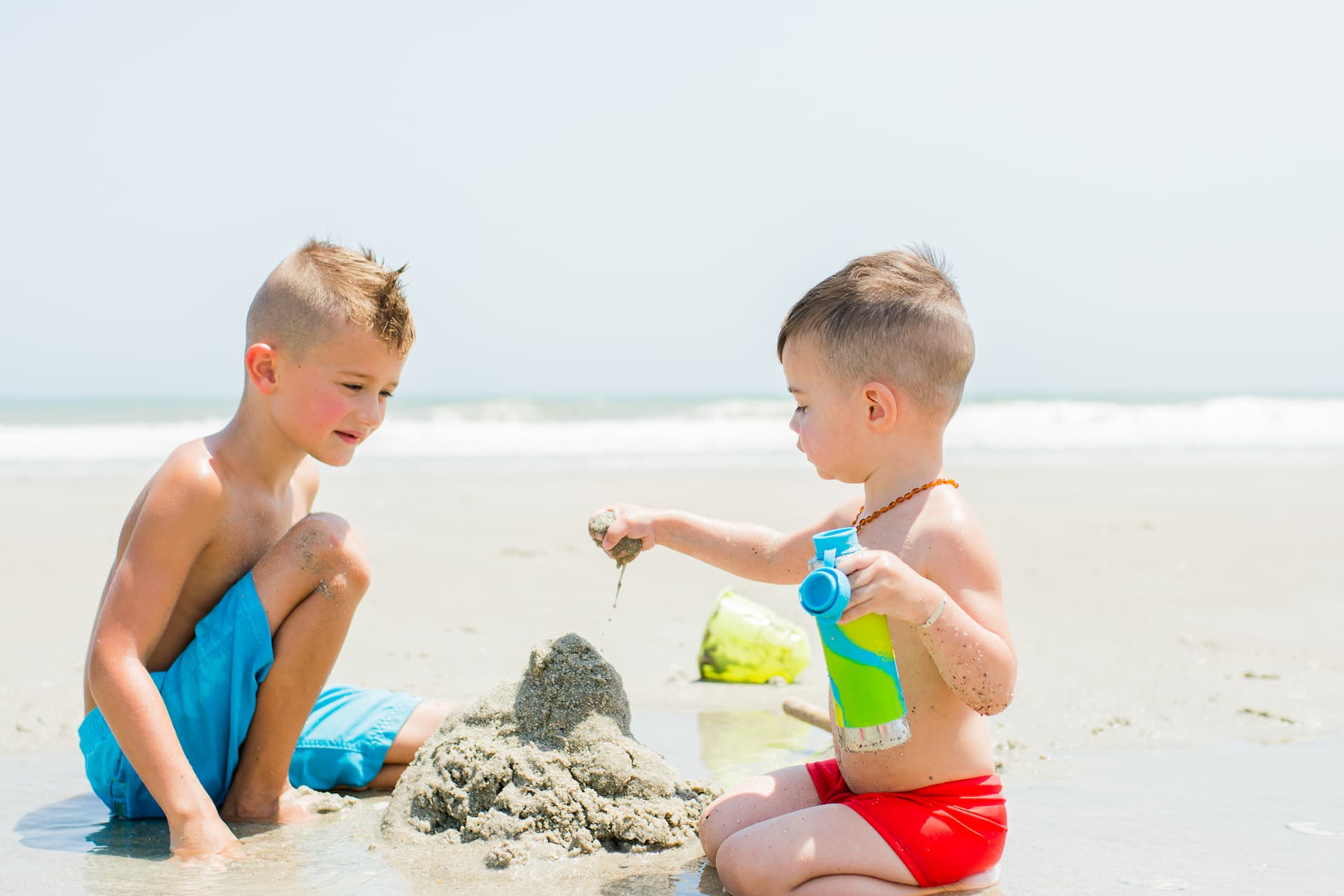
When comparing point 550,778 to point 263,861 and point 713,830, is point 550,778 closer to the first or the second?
point 713,830

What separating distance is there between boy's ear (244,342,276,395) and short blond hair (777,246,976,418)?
4.62 feet

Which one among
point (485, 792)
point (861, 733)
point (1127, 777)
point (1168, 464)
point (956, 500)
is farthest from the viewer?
point (1168, 464)

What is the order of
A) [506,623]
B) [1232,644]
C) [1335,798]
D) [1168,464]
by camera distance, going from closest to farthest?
[1335,798] < [1232,644] < [506,623] < [1168,464]

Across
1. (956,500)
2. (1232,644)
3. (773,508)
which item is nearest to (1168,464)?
(773,508)

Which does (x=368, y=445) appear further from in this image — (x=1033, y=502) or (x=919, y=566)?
(x=919, y=566)

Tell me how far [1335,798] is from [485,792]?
2200 mm

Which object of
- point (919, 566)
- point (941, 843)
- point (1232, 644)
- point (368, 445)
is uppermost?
point (919, 566)

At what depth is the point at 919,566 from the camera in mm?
2369

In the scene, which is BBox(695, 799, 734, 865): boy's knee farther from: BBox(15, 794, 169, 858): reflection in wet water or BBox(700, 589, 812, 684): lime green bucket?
BBox(700, 589, 812, 684): lime green bucket

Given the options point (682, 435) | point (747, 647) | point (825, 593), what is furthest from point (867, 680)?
point (682, 435)

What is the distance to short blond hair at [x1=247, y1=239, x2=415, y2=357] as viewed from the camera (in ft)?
9.61

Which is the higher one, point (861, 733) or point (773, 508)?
point (861, 733)

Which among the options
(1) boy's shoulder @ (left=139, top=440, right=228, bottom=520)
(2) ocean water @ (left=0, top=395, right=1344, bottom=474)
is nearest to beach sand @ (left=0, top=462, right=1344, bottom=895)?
(1) boy's shoulder @ (left=139, top=440, right=228, bottom=520)

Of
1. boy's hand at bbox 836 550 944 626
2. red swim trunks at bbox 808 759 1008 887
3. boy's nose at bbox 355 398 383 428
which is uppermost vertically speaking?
boy's nose at bbox 355 398 383 428
